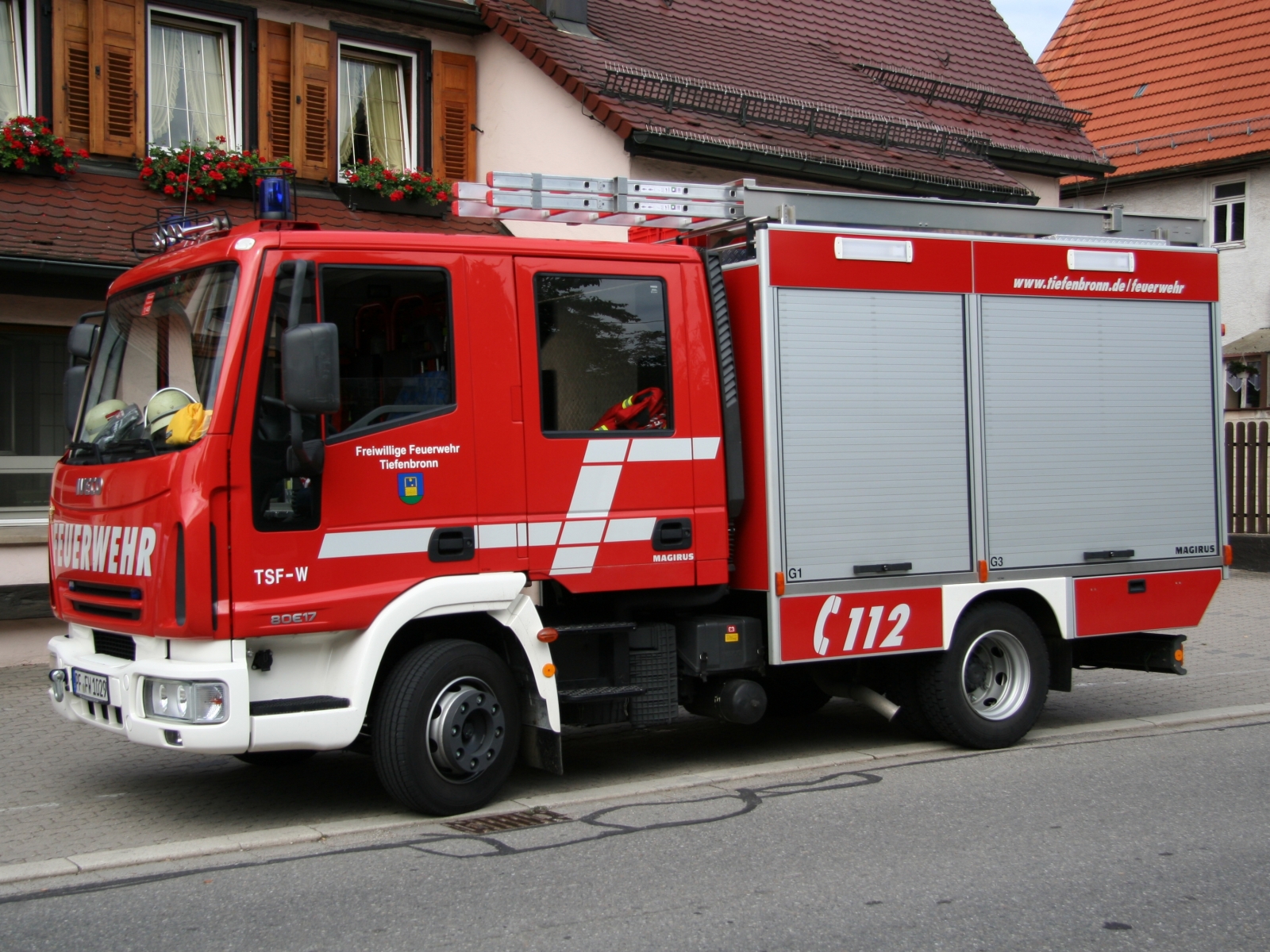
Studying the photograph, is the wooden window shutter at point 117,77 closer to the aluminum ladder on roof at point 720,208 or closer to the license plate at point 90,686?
the aluminum ladder on roof at point 720,208

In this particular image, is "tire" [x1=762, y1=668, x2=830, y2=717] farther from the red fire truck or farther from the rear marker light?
the rear marker light

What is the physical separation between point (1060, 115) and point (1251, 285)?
7587 millimetres

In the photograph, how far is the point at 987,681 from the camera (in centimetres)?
841

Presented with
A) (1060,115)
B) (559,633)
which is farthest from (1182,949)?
(1060,115)

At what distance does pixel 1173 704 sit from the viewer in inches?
391

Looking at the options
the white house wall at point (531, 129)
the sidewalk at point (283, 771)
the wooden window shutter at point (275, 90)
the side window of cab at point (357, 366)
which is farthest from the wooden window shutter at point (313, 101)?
the side window of cab at point (357, 366)

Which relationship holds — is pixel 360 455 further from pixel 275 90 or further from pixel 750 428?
pixel 275 90

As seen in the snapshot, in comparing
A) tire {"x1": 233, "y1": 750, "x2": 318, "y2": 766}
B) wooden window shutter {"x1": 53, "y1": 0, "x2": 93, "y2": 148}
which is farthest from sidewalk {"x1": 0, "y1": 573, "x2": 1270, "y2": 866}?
wooden window shutter {"x1": 53, "y1": 0, "x2": 93, "y2": 148}

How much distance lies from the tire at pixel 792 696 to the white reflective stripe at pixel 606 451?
2.04m

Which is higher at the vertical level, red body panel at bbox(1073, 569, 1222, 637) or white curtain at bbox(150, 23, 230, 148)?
white curtain at bbox(150, 23, 230, 148)

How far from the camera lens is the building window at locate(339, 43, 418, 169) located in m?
14.1

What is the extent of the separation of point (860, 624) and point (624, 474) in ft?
5.44

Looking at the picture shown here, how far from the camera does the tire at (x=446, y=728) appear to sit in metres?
6.41

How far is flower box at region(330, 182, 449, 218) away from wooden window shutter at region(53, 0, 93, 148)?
239cm
